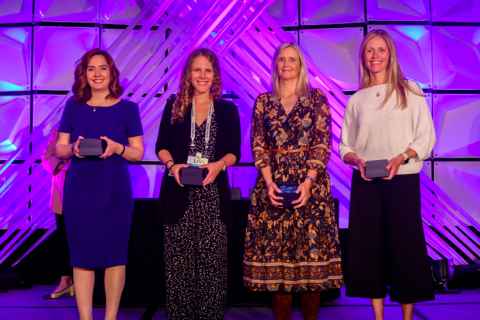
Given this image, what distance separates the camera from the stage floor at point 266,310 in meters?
2.78

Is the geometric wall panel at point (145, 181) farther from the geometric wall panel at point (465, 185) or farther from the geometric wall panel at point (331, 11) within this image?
the geometric wall panel at point (465, 185)

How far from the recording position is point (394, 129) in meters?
2.18

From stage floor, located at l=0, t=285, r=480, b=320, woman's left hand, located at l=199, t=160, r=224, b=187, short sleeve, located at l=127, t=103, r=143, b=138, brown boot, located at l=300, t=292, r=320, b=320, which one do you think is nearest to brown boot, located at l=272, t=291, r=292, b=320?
brown boot, located at l=300, t=292, r=320, b=320

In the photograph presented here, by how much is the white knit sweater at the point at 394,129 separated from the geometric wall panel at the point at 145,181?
253 centimetres

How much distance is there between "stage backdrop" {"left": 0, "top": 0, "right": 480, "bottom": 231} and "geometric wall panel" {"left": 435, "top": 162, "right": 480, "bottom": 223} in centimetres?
1

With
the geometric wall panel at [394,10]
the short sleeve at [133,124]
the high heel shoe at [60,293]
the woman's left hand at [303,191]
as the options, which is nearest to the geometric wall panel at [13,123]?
the high heel shoe at [60,293]

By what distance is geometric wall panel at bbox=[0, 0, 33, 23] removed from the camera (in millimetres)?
4254

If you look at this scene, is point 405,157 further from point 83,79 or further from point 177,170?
point 83,79

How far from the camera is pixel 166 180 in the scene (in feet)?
7.47

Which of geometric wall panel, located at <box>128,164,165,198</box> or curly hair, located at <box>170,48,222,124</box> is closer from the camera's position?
curly hair, located at <box>170,48,222,124</box>

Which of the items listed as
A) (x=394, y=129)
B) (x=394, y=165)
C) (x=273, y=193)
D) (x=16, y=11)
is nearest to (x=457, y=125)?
(x=394, y=129)

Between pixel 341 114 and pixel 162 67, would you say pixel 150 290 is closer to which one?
pixel 162 67

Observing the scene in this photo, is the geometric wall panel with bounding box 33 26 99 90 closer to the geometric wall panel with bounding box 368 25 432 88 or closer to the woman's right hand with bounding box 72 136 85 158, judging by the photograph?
the woman's right hand with bounding box 72 136 85 158

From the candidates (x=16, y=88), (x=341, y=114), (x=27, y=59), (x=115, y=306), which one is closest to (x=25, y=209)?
(x=16, y=88)
